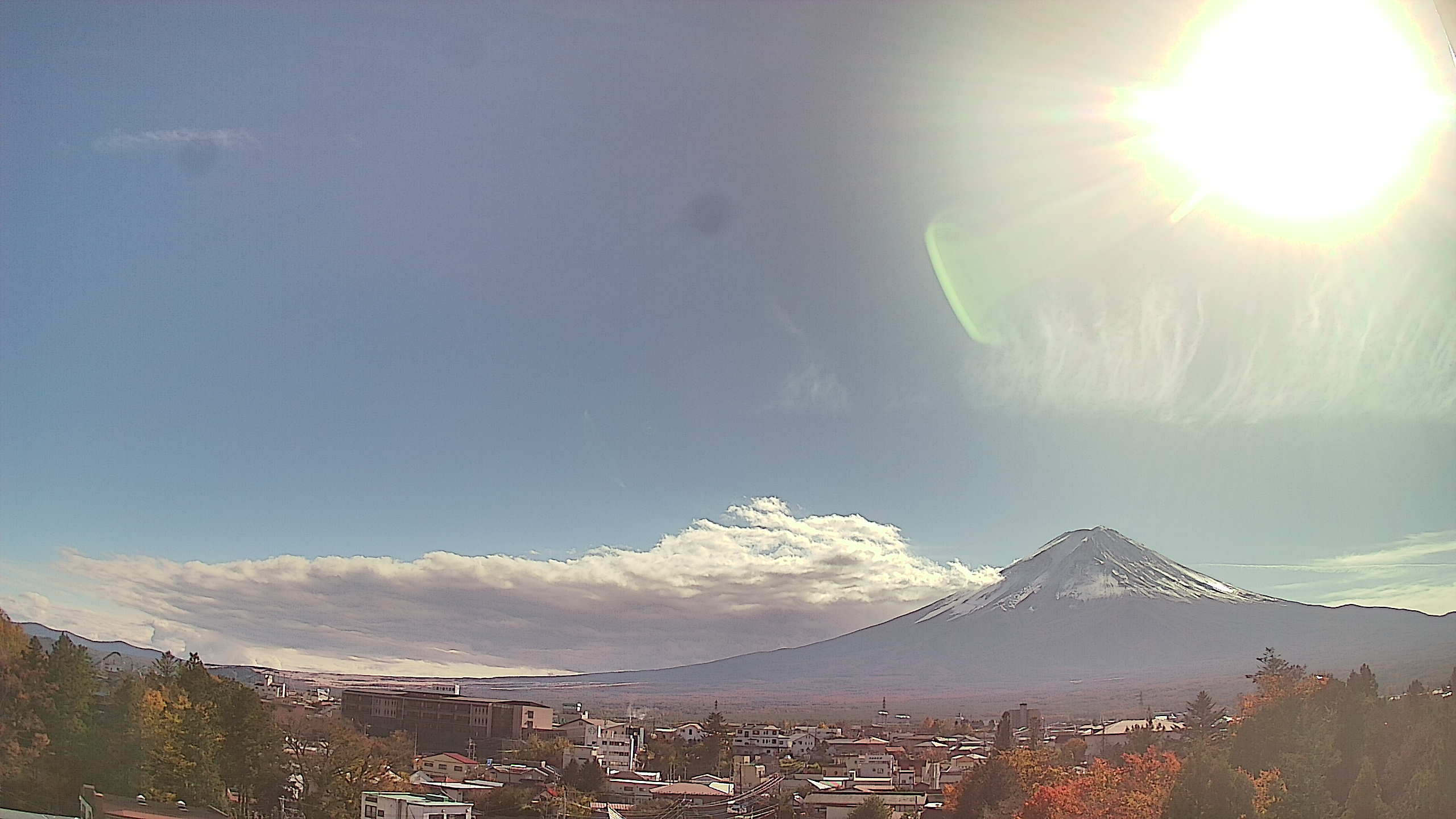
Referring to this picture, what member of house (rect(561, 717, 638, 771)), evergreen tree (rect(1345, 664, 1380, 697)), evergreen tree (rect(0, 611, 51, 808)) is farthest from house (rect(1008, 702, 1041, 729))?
evergreen tree (rect(0, 611, 51, 808))

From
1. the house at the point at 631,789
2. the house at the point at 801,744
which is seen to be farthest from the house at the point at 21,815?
the house at the point at 801,744

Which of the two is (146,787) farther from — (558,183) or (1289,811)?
(1289,811)

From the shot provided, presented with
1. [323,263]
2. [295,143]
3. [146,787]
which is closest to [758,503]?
[323,263]

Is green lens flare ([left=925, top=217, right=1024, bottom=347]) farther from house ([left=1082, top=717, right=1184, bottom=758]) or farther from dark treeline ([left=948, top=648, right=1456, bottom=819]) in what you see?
dark treeline ([left=948, top=648, right=1456, bottom=819])

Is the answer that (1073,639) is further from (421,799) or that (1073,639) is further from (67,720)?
(67,720)

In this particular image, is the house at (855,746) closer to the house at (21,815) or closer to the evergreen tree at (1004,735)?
the evergreen tree at (1004,735)
